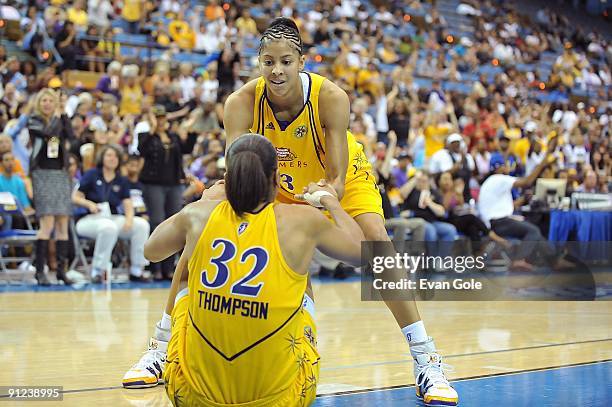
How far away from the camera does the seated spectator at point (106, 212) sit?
10.7 metres

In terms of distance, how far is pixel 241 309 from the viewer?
134 inches

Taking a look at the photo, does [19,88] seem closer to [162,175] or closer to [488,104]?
[162,175]

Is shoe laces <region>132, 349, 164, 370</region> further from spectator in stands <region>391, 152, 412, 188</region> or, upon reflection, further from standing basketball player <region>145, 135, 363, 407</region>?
spectator in stands <region>391, 152, 412, 188</region>

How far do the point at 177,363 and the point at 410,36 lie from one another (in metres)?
20.3

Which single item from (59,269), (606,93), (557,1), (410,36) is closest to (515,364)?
(59,269)

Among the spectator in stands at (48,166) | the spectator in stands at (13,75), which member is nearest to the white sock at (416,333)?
the spectator in stands at (48,166)

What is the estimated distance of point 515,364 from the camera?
18.6ft

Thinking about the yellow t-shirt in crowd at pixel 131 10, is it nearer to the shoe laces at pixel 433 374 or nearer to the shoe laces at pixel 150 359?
the shoe laces at pixel 150 359

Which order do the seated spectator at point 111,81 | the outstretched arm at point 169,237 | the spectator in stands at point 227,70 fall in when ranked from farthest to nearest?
1. the spectator in stands at point 227,70
2. the seated spectator at point 111,81
3. the outstretched arm at point 169,237

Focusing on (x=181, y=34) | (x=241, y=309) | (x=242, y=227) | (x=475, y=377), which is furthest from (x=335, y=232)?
(x=181, y=34)

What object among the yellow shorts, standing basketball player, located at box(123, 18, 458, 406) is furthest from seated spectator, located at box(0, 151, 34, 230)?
the yellow shorts

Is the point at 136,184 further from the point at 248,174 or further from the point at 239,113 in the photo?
the point at 248,174

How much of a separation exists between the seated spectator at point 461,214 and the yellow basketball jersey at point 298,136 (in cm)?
747

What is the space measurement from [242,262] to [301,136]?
1649 millimetres
